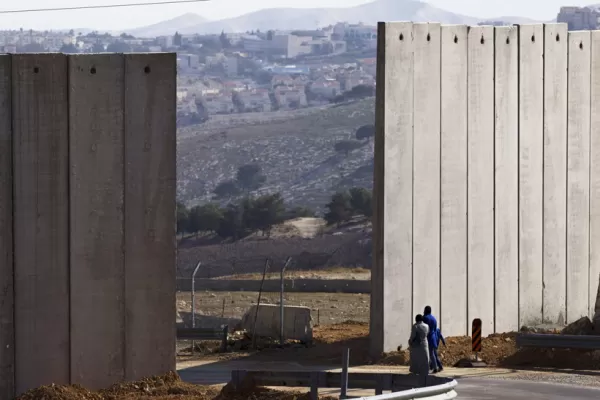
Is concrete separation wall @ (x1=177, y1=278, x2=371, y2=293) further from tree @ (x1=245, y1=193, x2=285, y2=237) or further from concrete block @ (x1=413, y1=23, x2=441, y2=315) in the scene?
tree @ (x1=245, y1=193, x2=285, y2=237)

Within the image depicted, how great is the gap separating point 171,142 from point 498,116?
923 cm

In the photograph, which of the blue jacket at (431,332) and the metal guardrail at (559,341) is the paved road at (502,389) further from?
the metal guardrail at (559,341)

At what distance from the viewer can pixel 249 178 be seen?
464 ft

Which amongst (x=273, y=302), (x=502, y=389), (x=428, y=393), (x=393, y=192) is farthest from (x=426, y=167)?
(x=273, y=302)

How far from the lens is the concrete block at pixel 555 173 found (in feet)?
87.5

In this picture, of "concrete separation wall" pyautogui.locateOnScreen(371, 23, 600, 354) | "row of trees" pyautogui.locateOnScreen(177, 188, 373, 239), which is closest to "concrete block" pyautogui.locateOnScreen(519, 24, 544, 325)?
"concrete separation wall" pyautogui.locateOnScreen(371, 23, 600, 354)

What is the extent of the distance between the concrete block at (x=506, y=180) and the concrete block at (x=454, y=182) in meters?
1.03

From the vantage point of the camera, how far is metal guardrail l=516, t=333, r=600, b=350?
21.4 m

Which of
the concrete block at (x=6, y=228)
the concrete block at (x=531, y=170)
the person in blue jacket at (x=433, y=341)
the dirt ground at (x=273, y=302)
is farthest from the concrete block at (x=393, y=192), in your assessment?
the dirt ground at (x=273, y=302)

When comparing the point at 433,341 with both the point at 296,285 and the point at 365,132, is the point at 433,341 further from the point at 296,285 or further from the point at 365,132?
the point at 365,132

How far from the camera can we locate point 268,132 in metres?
164

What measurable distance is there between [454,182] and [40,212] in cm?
892

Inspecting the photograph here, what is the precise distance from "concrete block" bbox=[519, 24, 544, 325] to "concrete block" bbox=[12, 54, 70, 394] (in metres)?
10.8

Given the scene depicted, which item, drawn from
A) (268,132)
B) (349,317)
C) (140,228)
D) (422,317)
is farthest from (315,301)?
(268,132)
